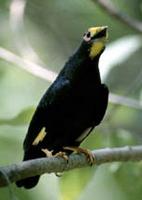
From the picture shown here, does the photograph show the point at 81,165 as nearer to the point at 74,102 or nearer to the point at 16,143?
the point at 74,102

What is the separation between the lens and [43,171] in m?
2.55

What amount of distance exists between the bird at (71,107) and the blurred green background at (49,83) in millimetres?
144

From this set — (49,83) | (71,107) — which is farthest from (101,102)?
(49,83)

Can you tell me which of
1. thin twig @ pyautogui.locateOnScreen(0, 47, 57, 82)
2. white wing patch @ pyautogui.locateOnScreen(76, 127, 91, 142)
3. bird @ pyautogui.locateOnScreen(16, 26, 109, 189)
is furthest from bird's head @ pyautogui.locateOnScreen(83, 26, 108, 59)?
thin twig @ pyautogui.locateOnScreen(0, 47, 57, 82)

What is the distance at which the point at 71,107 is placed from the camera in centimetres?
314

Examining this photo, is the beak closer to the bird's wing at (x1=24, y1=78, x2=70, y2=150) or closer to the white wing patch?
the bird's wing at (x1=24, y1=78, x2=70, y2=150)

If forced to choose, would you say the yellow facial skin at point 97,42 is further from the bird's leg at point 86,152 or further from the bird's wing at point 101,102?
the bird's leg at point 86,152

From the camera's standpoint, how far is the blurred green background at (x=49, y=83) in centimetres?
345

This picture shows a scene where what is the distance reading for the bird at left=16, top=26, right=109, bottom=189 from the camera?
10.2 feet

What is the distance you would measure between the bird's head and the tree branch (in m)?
0.46

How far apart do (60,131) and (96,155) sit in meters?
0.23

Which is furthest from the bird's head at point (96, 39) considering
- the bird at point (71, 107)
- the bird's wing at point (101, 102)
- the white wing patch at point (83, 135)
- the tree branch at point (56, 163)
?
the tree branch at point (56, 163)

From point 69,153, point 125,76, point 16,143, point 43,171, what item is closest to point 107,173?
point 16,143

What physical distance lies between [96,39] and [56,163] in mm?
701
